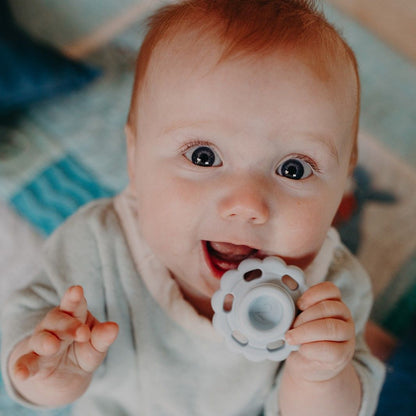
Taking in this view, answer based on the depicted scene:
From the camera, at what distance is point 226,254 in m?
0.71

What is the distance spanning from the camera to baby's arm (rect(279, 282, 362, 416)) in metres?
0.62

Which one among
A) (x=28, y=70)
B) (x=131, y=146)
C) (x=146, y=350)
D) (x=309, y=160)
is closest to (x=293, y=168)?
(x=309, y=160)

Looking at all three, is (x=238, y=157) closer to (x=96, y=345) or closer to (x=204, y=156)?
(x=204, y=156)

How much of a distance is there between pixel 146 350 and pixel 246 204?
322mm

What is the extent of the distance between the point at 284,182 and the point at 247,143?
7cm

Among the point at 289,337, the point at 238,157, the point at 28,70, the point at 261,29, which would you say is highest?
the point at 261,29

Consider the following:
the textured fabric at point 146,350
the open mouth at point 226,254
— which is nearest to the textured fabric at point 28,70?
the textured fabric at point 146,350

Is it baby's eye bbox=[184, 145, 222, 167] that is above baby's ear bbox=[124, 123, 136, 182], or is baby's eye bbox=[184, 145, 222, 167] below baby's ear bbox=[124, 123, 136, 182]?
above

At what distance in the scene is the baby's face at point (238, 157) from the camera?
629 mm

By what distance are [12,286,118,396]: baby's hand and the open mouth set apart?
0.16 meters

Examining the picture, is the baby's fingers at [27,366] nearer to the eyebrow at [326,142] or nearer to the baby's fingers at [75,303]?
the baby's fingers at [75,303]

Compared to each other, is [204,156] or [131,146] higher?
[204,156]

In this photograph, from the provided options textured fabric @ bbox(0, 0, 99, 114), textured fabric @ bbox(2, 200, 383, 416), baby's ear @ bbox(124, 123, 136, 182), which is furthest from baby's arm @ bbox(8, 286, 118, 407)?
textured fabric @ bbox(0, 0, 99, 114)

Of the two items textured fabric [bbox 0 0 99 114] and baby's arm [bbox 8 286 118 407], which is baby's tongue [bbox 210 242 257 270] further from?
textured fabric [bbox 0 0 99 114]
